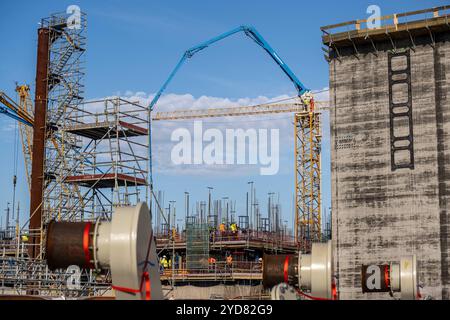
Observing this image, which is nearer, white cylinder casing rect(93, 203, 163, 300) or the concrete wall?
white cylinder casing rect(93, 203, 163, 300)

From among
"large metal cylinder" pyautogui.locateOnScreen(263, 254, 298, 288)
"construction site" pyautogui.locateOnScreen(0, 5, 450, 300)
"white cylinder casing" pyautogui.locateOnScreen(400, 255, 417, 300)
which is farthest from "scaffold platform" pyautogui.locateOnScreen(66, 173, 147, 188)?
"large metal cylinder" pyautogui.locateOnScreen(263, 254, 298, 288)

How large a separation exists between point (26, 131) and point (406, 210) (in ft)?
184

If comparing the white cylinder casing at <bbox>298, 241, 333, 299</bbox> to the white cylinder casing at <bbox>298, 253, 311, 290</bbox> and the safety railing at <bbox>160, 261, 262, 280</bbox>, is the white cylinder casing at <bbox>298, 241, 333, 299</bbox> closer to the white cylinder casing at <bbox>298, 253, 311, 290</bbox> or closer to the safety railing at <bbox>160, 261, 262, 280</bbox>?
the white cylinder casing at <bbox>298, 253, 311, 290</bbox>

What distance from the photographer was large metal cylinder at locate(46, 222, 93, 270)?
42.6 ft

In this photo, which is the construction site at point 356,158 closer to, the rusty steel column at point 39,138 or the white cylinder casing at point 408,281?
the rusty steel column at point 39,138

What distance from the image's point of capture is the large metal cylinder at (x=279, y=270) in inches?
643

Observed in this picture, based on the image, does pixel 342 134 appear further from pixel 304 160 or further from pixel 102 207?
pixel 304 160

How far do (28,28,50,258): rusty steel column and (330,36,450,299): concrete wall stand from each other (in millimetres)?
26350

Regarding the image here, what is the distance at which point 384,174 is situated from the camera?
188 feet

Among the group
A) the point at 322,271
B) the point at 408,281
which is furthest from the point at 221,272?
the point at 322,271

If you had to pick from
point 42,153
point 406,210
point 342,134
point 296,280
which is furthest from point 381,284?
point 42,153

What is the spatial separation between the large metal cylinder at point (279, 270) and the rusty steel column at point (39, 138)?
4525cm

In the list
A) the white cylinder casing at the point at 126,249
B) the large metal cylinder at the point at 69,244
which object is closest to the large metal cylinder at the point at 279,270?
the white cylinder casing at the point at 126,249

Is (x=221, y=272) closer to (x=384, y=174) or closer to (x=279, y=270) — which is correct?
(x=384, y=174)
